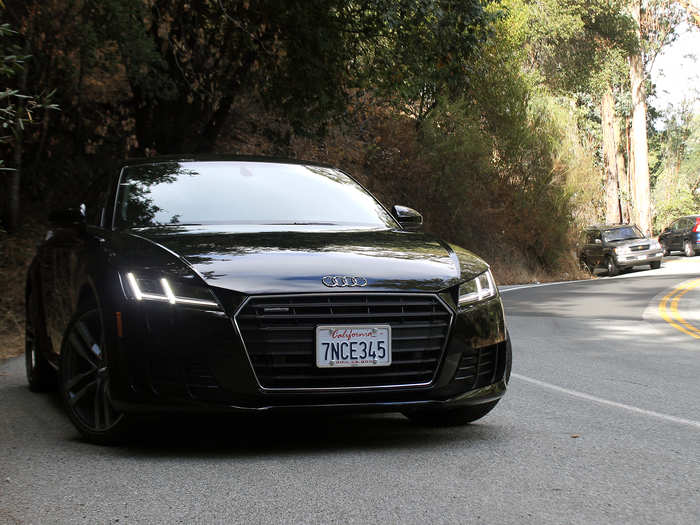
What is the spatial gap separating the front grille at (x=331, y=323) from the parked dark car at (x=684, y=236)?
43.0m

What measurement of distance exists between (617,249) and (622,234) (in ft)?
3.53

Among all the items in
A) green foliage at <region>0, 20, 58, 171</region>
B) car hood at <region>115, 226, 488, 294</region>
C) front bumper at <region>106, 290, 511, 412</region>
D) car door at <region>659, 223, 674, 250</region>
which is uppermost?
green foliage at <region>0, 20, 58, 171</region>

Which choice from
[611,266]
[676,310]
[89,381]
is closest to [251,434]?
[89,381]

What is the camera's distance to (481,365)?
5.63m

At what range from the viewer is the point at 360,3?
1714 cm

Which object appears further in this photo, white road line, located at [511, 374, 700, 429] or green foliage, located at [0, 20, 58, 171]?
green foliage, located at [0, 20, 58, 171]

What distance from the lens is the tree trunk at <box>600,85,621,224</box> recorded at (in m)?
53.1

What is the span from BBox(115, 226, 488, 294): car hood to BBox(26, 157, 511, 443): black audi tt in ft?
0.04

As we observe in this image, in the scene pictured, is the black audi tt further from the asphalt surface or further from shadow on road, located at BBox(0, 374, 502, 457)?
the asphalt surface

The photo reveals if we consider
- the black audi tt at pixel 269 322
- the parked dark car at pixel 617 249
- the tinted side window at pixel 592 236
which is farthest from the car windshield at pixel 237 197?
the tinted side window at pixel 592 236

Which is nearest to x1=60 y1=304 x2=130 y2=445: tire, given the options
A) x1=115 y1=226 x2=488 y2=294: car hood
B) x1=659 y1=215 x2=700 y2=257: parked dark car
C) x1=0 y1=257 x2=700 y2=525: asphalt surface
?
x1=0 y1=257 x2=700 y2=525: asphalt surface

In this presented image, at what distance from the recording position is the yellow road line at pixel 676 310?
47.0ft

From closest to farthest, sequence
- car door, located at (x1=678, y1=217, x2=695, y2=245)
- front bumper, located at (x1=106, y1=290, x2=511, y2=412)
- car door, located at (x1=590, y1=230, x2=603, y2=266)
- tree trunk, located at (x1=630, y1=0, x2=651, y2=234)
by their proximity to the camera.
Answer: front bumper, located at (x1=106, y1=290, x2=511, y2=412) < car door, located at (x1=590, y1=230, x2=603, y2=266) < car door, located at (x1=678, y1=217, x2=695, y2=245) < tree trunk, located at (x1=630, y1=0, x2=651, y2=234)

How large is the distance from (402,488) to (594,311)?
44.0 ft
